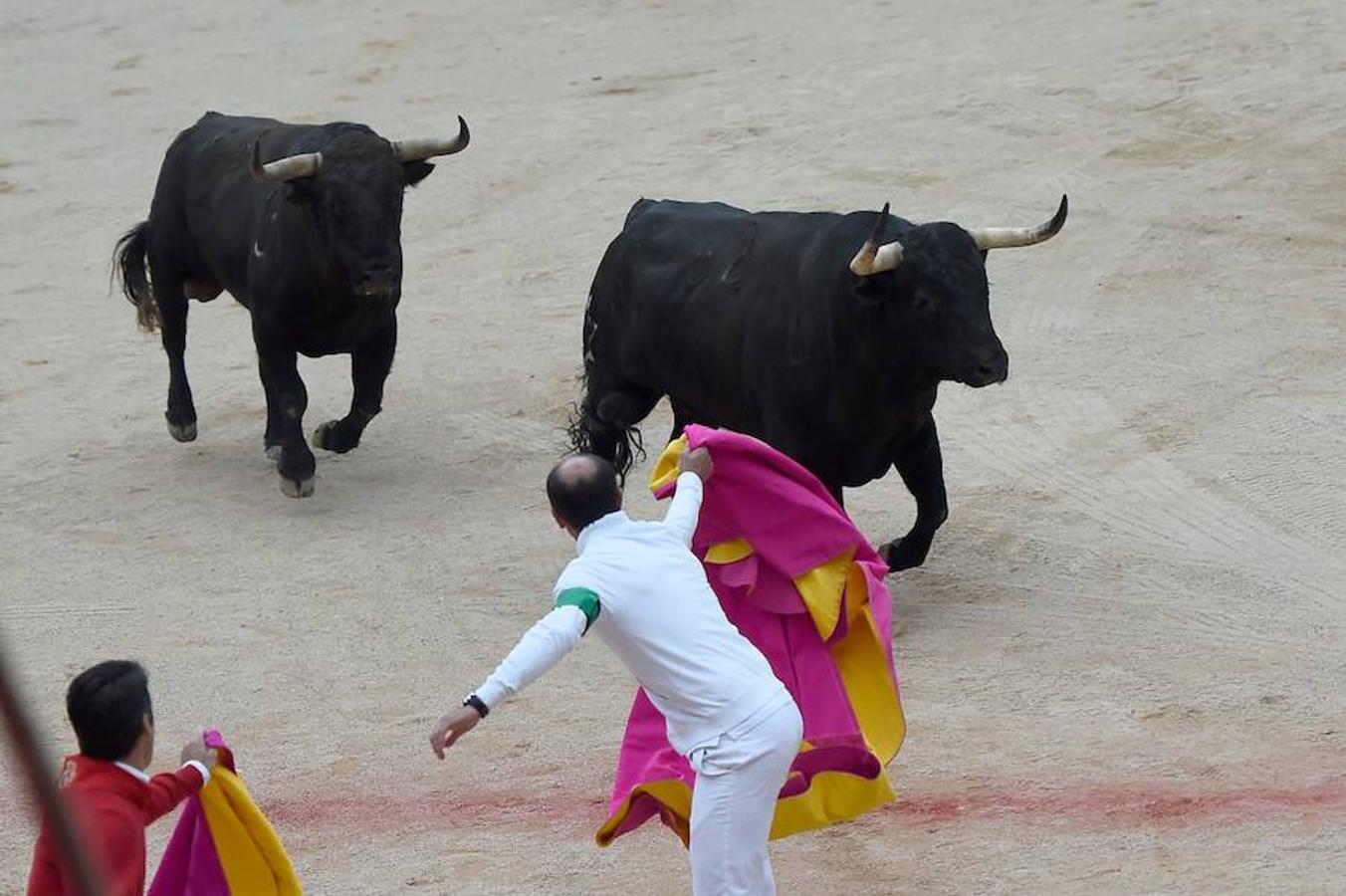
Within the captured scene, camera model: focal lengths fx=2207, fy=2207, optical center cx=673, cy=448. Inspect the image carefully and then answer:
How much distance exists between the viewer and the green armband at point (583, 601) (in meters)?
4.63

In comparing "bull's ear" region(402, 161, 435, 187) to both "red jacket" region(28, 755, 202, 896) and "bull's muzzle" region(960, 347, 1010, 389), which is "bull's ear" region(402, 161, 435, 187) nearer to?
"bull's muzzle" region(960, 347, 1010, 389)

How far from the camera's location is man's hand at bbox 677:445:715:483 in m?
5.57

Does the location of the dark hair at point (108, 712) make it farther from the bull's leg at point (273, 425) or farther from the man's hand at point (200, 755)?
the bull's leg at point (273, 425)

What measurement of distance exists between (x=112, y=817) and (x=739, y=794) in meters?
1.36

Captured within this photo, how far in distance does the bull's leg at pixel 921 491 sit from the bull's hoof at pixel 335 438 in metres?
3.01

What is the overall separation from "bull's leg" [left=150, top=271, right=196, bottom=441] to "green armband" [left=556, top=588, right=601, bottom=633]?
6.20 meters

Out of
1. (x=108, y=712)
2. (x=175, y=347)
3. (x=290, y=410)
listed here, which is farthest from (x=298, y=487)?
(x=108, y=712)

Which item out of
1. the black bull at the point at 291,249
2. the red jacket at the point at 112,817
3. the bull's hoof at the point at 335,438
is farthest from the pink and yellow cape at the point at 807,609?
the bull's hoof at the point at 335,438

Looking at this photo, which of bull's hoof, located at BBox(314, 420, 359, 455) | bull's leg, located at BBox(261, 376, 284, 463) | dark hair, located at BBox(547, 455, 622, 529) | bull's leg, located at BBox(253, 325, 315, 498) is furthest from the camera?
bull's hoof, located at BBox(314, 420, 359, 455)

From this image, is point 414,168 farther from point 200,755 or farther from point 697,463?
point 200,755

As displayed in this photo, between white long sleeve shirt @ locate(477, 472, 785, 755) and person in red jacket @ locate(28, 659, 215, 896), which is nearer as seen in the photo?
person in red jacket @ locate(28, 659, 215, 896)

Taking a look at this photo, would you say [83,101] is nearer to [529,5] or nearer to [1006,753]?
[529,5]

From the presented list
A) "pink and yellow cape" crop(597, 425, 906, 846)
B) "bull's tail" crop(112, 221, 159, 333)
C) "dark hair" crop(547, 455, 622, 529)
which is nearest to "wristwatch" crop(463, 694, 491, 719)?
"dark hair" crop(547, 455, 622, 529)

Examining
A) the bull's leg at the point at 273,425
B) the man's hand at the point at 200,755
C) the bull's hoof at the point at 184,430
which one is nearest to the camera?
the man's hand at the point at 200,755
